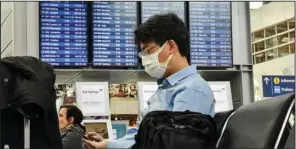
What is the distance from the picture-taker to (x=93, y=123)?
12.7 ft

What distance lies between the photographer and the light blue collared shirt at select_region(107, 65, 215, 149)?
2061mm

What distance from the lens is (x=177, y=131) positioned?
1897 mm

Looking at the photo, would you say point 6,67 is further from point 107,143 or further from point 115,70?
point 115,70

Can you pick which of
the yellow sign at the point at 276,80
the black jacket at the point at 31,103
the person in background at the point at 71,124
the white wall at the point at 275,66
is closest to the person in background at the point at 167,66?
the black jacket at the point at 31,103

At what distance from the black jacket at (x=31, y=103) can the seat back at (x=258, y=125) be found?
26.7 inches

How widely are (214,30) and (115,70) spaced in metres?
0.97

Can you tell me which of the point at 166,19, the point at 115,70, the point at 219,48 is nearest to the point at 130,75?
the point at 115,70

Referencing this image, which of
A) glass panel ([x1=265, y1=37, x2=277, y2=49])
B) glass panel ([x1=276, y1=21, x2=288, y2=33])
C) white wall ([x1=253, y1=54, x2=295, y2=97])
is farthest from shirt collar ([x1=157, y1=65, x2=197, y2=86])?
glass panel ([x1=265, y1=37, x2=277, y2=49])

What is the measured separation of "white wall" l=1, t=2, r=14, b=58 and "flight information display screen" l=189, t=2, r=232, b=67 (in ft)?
4.95

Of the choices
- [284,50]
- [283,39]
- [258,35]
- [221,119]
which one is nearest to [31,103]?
[221,119]

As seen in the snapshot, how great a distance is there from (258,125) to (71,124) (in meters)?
2.61

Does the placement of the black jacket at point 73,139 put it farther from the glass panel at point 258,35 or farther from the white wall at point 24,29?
the glass panel at point 258,35

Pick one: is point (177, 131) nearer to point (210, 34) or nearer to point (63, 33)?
point (63, 33)

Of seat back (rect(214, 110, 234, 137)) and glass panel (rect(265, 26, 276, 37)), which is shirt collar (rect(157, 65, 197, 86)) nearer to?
seat back (rect(214, 110, 234, 137))
